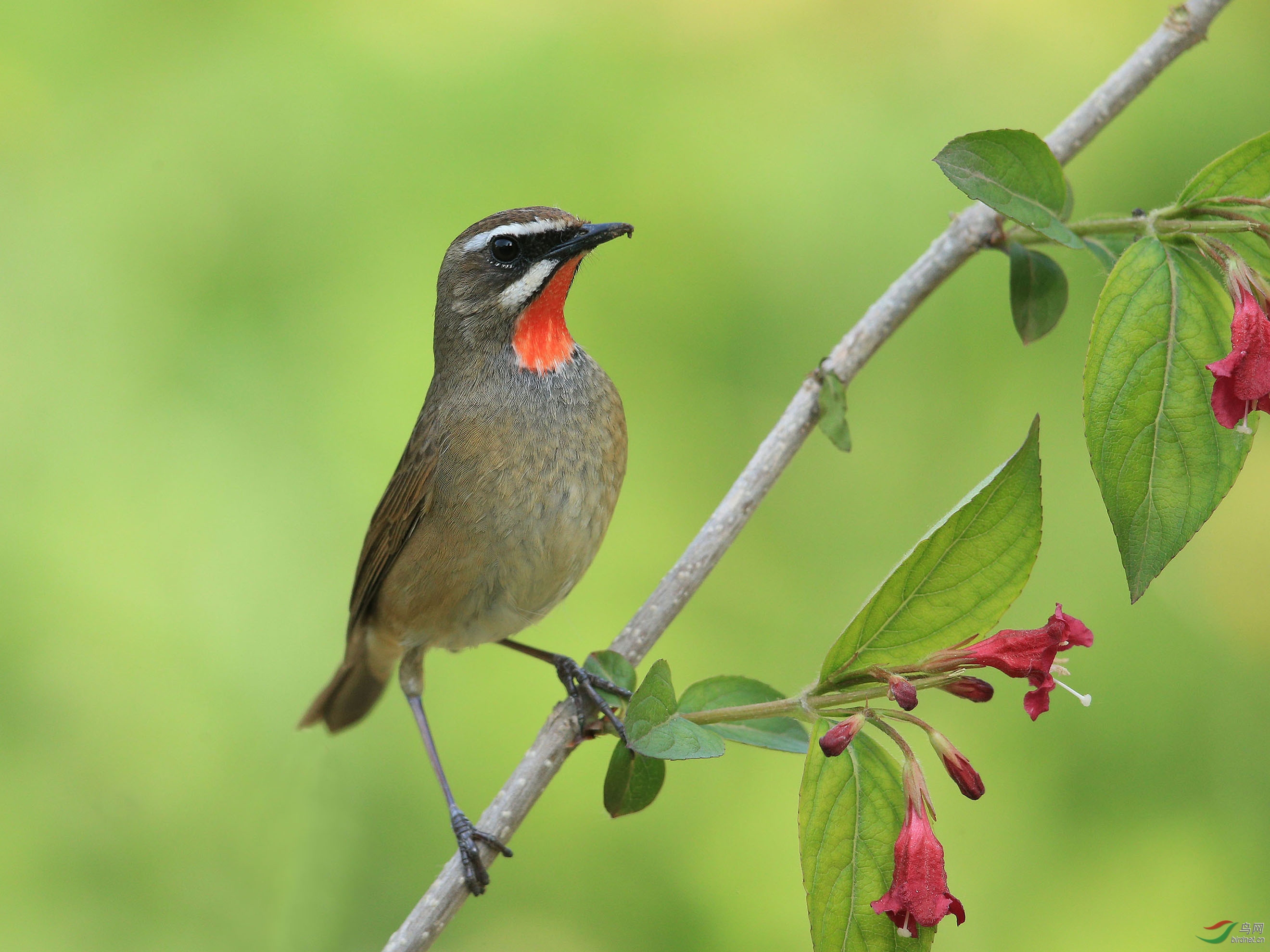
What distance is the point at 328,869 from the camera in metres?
5.62

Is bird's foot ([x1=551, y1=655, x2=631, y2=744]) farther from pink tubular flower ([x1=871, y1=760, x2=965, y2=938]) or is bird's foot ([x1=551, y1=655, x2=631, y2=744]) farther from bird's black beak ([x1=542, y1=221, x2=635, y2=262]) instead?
bird's black beak ([x1=542, y1=221, x2=635, y2=262])

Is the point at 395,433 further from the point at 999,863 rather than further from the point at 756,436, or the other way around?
the point at 999,863

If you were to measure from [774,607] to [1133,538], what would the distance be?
383cm

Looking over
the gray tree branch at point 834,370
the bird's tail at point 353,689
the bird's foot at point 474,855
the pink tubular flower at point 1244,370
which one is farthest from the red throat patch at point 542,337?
the pink tubular flower at point 1244,370

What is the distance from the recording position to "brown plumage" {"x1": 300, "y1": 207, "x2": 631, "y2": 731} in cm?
384

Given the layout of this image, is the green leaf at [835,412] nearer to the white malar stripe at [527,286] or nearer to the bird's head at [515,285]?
the bird's head at [515,285]

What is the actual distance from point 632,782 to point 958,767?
942 millimetres

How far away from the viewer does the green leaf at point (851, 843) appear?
2.31 meters

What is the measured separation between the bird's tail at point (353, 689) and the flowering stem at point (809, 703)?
9.47ft

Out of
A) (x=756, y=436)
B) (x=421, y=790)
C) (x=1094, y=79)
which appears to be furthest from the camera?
(x=1094, y=79)

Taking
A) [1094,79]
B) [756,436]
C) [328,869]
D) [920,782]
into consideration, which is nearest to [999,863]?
[756,436]

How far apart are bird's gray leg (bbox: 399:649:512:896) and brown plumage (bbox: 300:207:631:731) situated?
502 millimetres

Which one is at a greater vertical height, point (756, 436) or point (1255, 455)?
point (1255, 455)

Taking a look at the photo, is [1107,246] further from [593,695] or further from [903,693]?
[593,695]
